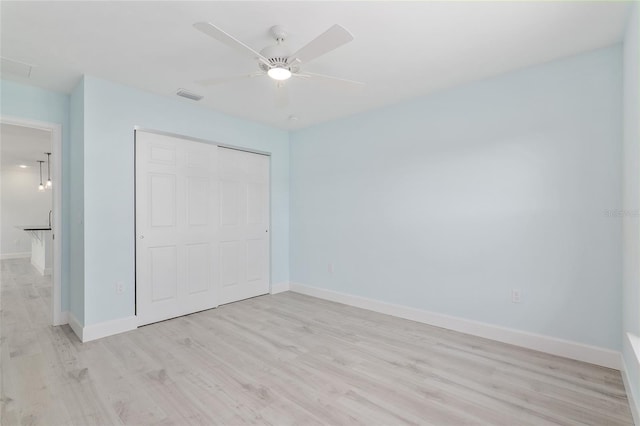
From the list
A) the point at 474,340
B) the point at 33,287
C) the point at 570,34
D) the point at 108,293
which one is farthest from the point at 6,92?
the point at 474,340

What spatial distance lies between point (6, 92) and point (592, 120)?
5451 millimetres

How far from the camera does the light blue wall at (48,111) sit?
116 inches

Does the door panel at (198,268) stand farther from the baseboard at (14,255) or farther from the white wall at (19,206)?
the white wall at (19,206)

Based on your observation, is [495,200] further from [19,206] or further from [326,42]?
[19,206]

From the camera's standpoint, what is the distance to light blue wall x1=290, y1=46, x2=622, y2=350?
7.86 feet

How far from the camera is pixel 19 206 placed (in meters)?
8.41

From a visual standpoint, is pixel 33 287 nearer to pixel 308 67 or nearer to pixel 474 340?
pixel 308 67

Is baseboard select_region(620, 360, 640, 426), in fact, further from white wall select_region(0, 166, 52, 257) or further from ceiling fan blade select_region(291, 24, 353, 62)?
white wall select_region(0, 166, 52, 257)

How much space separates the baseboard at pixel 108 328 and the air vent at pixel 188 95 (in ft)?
8.28

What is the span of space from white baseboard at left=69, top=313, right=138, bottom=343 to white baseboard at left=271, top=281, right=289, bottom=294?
6.31 ft

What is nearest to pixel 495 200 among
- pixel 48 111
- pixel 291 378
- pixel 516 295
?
pixel 516 295

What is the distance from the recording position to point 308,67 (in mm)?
2717

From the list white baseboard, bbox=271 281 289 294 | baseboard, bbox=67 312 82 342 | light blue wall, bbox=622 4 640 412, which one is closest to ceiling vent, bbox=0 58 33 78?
baseboard, bbox=67 312 82 342

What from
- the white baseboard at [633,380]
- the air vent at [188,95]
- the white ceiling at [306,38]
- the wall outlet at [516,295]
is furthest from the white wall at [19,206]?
the white baseboard at [633,380]
